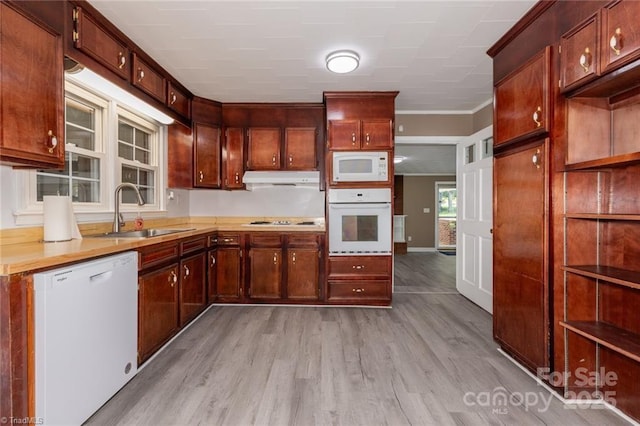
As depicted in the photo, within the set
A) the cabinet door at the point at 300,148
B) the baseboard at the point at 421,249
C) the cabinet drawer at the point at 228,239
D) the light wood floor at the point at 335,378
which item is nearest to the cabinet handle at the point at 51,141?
the light wood floor at the point at 335,378

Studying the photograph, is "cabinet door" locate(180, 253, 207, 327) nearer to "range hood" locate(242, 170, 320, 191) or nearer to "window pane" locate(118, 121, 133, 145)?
"range hood" locate(242, 170, 320, 191)

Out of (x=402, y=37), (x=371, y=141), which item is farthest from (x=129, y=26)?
(x=371, y=141)

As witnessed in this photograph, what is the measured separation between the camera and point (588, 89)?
164 centimetres

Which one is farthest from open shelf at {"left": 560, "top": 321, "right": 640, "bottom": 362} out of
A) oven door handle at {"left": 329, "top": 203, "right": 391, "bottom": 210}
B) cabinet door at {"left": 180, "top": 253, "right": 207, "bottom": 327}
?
cabinet door at {"left": 180, "top": 253, "right": 207, "bottom": 327}

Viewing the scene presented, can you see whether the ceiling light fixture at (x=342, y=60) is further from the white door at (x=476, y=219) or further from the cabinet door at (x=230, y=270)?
the cabinet door at (x=230, y=270)

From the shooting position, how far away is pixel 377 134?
3.38 meters

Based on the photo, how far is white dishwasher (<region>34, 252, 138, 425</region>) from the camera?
1.31 meters

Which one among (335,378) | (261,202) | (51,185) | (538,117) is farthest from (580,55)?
(51,185)

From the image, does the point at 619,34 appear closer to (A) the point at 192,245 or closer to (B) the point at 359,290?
(B) the point at 359,290

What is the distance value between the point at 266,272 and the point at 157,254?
55.1 inches

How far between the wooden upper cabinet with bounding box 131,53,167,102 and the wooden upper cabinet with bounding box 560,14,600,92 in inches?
117

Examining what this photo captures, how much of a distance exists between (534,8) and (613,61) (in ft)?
2.32

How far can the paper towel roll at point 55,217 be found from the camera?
1.88 metres

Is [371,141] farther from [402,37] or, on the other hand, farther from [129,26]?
[129,26]
